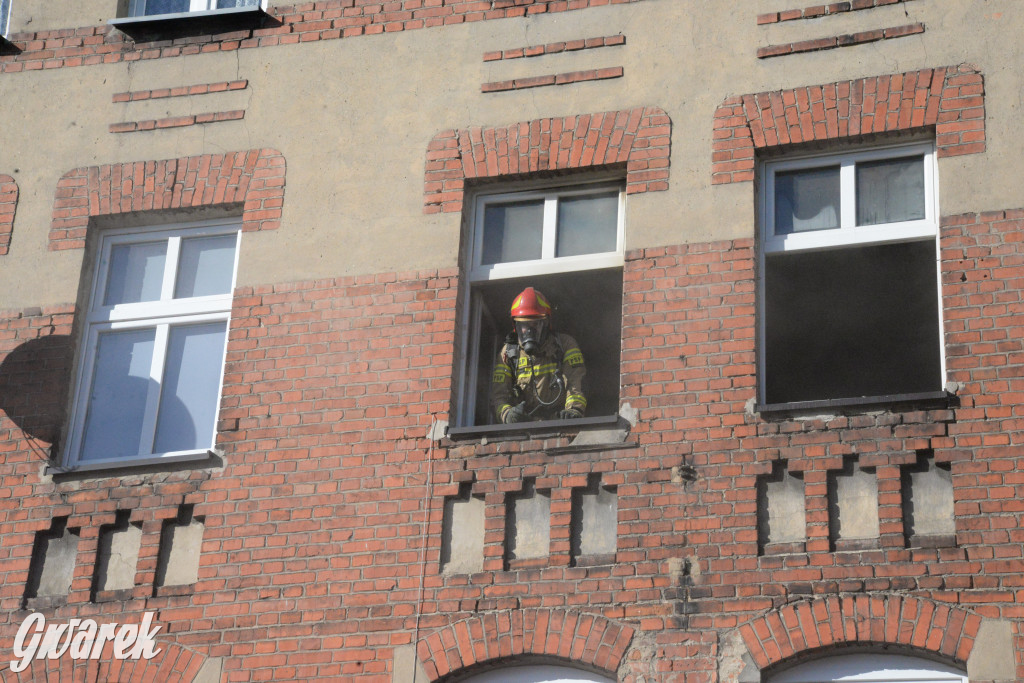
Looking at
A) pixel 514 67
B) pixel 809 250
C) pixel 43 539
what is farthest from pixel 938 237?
pixel 43 539

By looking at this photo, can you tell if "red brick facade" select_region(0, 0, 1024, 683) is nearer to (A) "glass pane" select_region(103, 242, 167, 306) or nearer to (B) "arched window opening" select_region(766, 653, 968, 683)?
(B) "arched window opening" select_region(766, 653, 968, 683)

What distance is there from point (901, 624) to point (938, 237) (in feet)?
8.09

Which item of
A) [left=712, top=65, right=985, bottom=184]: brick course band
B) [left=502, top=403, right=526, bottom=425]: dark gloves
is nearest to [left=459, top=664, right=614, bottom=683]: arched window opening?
[left=502, top=403, right=526, bottom=425]: dark gloves

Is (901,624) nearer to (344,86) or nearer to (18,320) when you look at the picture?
(344,86)

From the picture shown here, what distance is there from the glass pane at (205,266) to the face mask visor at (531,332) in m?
2.11

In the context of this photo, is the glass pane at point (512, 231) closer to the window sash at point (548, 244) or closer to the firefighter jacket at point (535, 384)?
the window sash at point (548, 244)

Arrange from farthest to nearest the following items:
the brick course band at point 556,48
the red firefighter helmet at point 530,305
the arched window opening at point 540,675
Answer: the brick course band at point 556,48
the red firefighter helmet at point 530,305
the arched window opening at point 540,675

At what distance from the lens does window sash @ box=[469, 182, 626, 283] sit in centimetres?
1016

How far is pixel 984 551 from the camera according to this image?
845 cm

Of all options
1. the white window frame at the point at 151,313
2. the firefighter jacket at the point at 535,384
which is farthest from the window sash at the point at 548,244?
the white window frame at the point at 151,313

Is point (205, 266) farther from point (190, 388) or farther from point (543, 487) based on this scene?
point (543, 487)

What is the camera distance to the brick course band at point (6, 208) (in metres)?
11.1

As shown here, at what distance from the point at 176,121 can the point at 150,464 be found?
104 inches

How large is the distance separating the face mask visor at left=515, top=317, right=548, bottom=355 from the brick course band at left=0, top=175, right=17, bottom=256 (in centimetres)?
375
